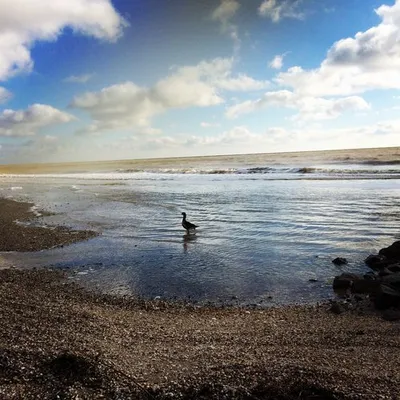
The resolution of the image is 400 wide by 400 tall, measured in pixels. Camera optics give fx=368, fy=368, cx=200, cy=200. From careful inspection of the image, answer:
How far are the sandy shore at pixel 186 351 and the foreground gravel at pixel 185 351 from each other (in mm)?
13

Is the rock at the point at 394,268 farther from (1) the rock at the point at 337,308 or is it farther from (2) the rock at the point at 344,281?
(1) the rock at the point at 337,308

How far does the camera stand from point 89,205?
2328 centimetres

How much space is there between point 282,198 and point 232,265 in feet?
46.4

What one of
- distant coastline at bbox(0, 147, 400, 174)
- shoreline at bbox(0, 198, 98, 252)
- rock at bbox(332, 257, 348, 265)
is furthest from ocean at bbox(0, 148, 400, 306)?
distant coastline at bbox(0, 147, 400, 174)

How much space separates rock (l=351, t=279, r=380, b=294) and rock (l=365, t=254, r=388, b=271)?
175 cm

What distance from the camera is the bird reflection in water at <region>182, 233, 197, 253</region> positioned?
12.2 m

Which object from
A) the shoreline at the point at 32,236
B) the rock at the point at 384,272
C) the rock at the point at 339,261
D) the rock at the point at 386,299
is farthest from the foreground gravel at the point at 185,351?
the shoreline at the point at 32,236

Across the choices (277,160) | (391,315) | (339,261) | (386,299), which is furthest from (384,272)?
(277,160)

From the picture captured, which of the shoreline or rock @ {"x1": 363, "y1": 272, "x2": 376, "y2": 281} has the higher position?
the shoreline

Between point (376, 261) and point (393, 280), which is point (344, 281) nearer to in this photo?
point (393, 280)

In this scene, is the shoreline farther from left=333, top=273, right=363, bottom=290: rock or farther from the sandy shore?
left=333, top=273, right=363, bottom=290: rock

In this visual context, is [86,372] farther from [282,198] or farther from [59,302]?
[282,198]

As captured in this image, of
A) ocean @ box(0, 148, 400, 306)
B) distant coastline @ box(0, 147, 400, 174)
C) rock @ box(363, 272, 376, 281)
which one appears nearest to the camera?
rock @ box(363, 272, 376, 281)

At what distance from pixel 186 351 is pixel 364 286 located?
481 centimetres
